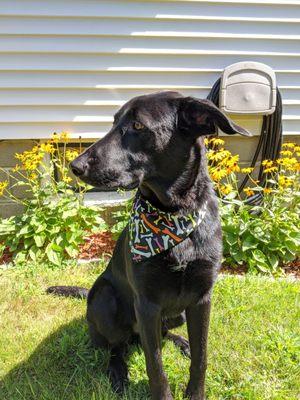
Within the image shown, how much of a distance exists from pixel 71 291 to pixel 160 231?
128cm

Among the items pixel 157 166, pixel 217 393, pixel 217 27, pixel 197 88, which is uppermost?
pixel 217 27

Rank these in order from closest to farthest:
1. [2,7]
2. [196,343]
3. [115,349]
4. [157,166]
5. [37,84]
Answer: [157,166] → [196,343] → [115,349] → [2,7] → [37,84]

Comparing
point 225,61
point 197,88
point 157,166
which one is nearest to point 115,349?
point 157,166

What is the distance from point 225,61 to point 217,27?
1.01 ft

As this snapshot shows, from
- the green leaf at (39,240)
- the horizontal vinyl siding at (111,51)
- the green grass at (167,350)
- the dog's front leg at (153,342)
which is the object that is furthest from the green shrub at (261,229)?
the dog's front leg at (153,342)

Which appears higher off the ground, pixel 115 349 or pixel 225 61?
pixel 225 61

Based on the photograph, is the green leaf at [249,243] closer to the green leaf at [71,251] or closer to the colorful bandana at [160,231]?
the green leaf at [71,251]

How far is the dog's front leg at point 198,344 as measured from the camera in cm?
196

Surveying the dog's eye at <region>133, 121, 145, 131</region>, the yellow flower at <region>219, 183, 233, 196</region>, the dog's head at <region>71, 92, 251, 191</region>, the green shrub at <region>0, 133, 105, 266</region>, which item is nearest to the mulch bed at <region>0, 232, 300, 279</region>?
the green shrub at <region>0, 133, 105, 266</region>

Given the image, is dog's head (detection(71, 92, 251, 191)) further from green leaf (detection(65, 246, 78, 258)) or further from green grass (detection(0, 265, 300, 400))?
green leaf (detection(65, 246, 78, 258))

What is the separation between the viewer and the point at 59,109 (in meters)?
3.72

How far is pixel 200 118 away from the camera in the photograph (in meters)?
1.71

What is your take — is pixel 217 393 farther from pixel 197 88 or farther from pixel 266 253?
pixel 197 88

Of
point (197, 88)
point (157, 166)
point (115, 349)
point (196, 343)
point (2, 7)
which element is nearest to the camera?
point (157, 166)
